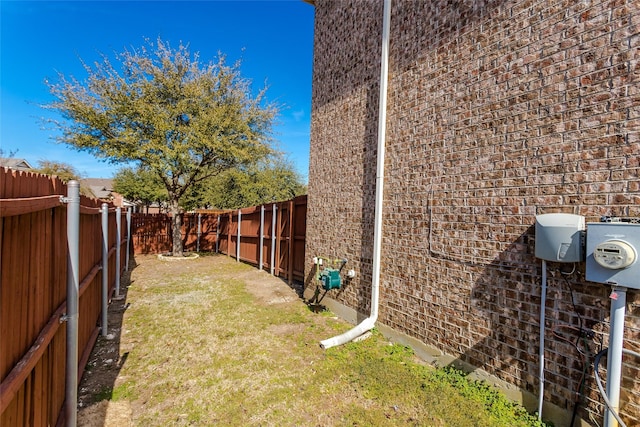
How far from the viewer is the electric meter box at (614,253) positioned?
2.10 metres

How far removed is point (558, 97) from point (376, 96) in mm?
2654

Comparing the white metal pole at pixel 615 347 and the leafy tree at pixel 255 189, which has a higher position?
the leafy tree at pixel 255 189

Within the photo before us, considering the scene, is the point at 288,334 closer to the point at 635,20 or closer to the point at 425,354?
the point at 425,354

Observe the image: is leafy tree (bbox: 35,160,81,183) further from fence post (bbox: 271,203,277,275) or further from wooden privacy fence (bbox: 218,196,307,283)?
fence post (bbox: 271,203,277,275)

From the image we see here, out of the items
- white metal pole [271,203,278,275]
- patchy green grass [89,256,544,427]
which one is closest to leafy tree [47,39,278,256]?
white metal pole [271,203,278,275]

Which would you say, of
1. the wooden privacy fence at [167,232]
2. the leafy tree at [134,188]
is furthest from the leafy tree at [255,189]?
the wooden privacy fence at [167,232]

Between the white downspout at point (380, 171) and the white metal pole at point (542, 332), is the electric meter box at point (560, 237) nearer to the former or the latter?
the white metal pole at point (542, 332)

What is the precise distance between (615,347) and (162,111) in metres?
12.7

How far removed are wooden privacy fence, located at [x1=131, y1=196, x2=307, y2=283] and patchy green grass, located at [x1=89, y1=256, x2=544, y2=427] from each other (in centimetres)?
266

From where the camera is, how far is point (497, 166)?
10.2 feet

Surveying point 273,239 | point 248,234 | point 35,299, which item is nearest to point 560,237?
point 35,299

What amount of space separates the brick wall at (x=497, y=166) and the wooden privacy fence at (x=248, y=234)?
10.1 ft

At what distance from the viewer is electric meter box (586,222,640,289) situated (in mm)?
2102

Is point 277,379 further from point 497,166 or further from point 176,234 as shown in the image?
point 176,234
